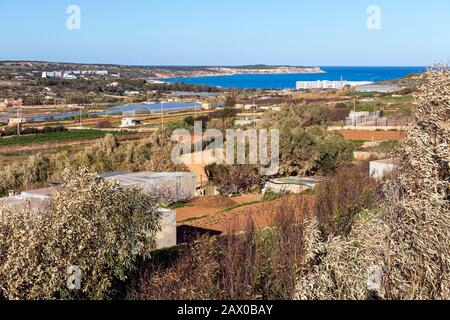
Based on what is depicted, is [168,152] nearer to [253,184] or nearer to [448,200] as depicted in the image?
[253,184]

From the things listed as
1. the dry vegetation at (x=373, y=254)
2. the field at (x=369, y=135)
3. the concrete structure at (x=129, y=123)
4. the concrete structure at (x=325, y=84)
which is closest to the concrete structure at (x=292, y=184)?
the dry vegetation at (x=373, y=254)

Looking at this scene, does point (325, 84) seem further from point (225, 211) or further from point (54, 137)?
point (225, 211)

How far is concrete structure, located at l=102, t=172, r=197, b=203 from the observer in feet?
77.0

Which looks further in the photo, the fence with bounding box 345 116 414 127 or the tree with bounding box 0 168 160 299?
the fence with bounding box 345 116 414 127

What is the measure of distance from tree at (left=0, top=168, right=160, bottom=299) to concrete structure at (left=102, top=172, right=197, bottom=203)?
12.6 meters

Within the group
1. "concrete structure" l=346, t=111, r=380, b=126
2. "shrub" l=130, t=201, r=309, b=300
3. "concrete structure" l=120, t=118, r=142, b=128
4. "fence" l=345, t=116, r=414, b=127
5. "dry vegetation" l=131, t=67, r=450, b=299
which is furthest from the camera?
"concrete structure" l=120, t=118, r=142, b=128

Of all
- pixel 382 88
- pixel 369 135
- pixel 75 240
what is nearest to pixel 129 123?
pixel 369 135

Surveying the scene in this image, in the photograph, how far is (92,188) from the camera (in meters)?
9.59

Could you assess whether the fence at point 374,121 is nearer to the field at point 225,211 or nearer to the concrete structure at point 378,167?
Answer: the concrete structure at point 378,167

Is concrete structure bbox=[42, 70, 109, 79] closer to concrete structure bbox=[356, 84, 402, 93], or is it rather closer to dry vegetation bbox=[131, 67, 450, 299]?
concrete structure bbox=[356, 84, 402, 93]

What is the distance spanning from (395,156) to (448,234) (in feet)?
8.25

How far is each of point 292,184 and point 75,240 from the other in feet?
60.2

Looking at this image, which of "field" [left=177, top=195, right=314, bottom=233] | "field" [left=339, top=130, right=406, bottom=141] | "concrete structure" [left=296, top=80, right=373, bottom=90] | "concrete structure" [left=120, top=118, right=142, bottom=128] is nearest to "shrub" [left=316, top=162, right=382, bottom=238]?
"field" [left=177, top=195, right=314, bottom=233]

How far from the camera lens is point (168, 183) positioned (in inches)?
967
